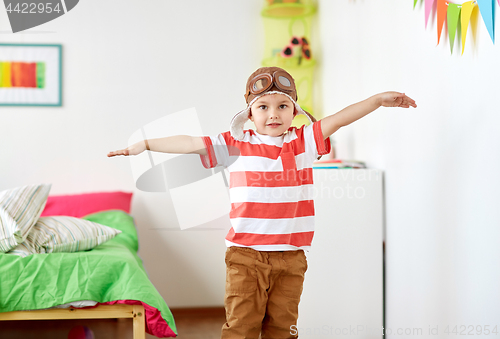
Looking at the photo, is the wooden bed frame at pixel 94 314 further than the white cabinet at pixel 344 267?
No

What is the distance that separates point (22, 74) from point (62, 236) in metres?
1.19

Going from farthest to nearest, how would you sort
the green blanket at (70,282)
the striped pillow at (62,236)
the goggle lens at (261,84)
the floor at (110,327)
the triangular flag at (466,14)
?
the floor at (110,327)
the striped pillow at (62,236)
the green blanket at (70,282)
the goggle lens at (261,84)
the triangular flag at (466,14)

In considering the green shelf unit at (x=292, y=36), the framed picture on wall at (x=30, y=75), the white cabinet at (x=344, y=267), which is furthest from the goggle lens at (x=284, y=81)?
the framed picture on wall at (x=30, y=75)

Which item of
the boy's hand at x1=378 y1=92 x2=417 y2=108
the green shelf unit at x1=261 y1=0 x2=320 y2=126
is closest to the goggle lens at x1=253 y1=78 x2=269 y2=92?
the boy's hand at x1=378 y1=92 x2=417 y2=108

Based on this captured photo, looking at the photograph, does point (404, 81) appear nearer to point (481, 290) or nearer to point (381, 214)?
point (381, 214)

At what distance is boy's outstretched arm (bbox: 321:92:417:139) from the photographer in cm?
117

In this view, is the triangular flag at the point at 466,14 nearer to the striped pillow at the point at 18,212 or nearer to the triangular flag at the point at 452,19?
the triangular flag at the point at 452,19

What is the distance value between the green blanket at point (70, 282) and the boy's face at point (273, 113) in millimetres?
710

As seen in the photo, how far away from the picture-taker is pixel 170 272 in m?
2.54

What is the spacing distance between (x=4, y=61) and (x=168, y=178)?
1.06 metres

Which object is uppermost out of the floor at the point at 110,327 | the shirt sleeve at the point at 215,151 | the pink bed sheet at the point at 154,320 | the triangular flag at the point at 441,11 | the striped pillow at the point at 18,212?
the triangular flag at the point at 441,11

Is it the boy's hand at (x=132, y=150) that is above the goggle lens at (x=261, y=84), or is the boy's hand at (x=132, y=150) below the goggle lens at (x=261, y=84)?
below

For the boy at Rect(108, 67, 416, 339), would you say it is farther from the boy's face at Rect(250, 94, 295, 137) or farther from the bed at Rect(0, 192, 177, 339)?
the bed at Rect(0, 192, 177, 339)

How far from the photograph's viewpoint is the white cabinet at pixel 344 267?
5.70 ft
